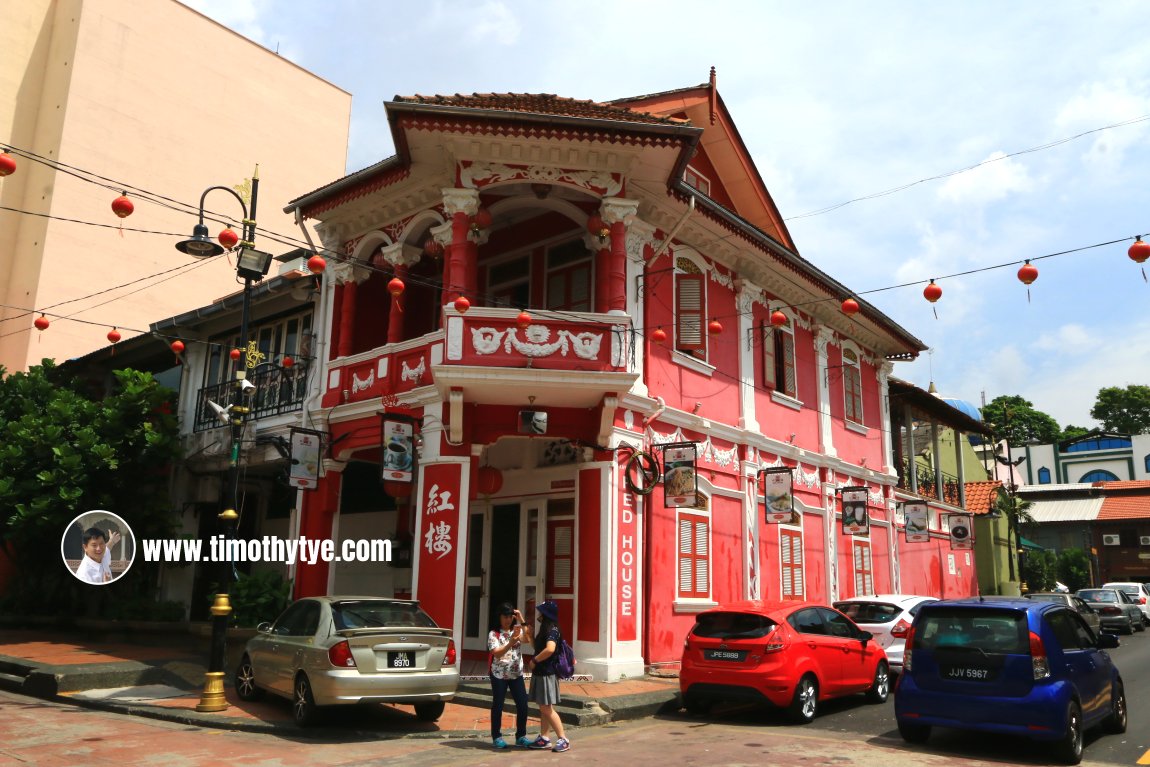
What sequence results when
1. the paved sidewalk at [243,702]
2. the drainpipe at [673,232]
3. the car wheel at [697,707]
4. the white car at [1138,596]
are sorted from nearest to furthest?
the paved sidewalk at [243,702]
the car wheel at [697,707]
the drainpipe at [673,232]
the white car at [1138,596]

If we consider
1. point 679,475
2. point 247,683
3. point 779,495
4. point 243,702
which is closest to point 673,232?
point 679,475

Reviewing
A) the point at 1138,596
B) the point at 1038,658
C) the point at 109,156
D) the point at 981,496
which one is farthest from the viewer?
the point at 981,496

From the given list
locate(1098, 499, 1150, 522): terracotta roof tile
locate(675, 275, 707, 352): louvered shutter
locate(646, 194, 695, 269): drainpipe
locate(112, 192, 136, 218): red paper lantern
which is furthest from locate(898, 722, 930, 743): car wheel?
locate(1098, 499, 1150, 522): terracotta roof tile

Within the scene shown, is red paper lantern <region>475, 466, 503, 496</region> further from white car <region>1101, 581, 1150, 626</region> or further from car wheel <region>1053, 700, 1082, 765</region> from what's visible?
white car <region>1101, 581, 1150, 626</region>

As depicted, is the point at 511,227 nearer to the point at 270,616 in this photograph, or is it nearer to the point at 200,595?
the point at 270,616

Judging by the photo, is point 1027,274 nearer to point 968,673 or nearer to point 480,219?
point 968,673

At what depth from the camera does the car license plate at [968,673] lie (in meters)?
8.61

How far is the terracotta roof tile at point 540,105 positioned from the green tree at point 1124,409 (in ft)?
212

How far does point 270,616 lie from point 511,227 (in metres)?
8.85

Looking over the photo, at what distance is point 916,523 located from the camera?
2303 cm

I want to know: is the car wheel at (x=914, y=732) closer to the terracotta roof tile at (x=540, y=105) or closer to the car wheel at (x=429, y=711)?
the car wheel at (x=429, y=711)

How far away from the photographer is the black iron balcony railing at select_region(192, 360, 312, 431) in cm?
1755

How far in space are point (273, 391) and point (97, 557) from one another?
16.7ft

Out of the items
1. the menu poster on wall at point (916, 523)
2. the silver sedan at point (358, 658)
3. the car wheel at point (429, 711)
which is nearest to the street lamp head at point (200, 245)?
the silver sedan at point (358, 658)
